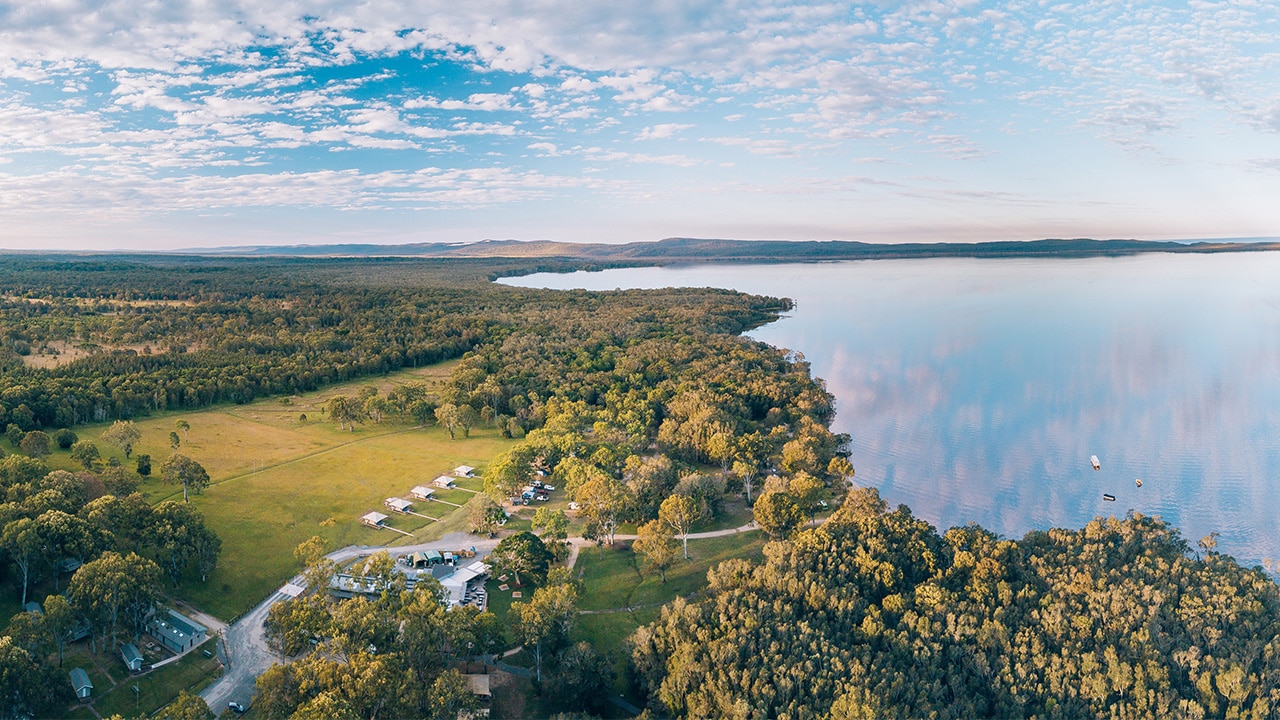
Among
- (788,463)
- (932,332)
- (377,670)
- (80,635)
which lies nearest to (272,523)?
(80,635)

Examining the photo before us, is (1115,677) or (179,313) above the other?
(179,313)

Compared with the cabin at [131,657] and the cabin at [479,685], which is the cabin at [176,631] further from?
the cabin at [479,685]

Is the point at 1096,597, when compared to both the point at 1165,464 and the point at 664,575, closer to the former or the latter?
the point at 664,575

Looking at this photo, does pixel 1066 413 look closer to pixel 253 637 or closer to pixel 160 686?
pixel 253 637

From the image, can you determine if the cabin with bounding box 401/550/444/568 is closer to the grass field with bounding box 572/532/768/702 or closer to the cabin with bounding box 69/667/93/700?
the grass field with bounding box 572/532/768/702

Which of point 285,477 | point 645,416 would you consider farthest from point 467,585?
point 645,416

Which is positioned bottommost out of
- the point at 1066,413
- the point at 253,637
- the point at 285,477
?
the point at 253,637

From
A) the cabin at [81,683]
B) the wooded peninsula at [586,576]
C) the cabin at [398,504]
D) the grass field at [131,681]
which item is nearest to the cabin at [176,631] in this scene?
the grass field at [131,681]
